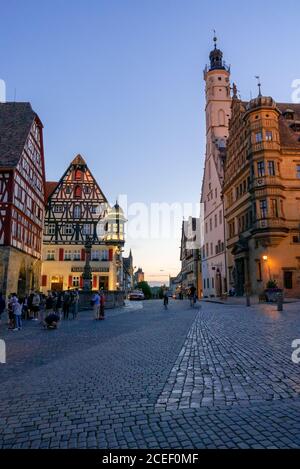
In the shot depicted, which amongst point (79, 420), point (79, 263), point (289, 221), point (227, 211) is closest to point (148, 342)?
point (79, 420)

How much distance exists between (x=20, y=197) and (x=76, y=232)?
687 inches

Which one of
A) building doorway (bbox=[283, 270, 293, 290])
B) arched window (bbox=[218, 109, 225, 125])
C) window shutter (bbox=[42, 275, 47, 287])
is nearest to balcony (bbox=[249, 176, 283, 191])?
building doorway (bbox=[283, 270, 293, 290])

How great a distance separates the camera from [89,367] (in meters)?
7.46

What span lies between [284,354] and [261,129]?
31.0 metres

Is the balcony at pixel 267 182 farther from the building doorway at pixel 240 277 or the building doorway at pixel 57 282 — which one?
the building doorway at pixel 57 282

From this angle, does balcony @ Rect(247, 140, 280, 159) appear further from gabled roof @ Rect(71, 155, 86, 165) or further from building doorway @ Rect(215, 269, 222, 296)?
gabled roof @ Rect(71, 155, 86, 165)

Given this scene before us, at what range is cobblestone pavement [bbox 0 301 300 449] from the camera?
12.6 ft

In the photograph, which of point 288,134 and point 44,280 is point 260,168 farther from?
point 44,280

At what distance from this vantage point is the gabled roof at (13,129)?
33.8 meters

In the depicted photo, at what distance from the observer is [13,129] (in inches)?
1475

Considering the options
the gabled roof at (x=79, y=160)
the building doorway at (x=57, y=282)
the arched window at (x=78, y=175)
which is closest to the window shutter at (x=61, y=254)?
the building doorway at (x=57, y=282)

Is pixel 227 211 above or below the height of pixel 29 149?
below
